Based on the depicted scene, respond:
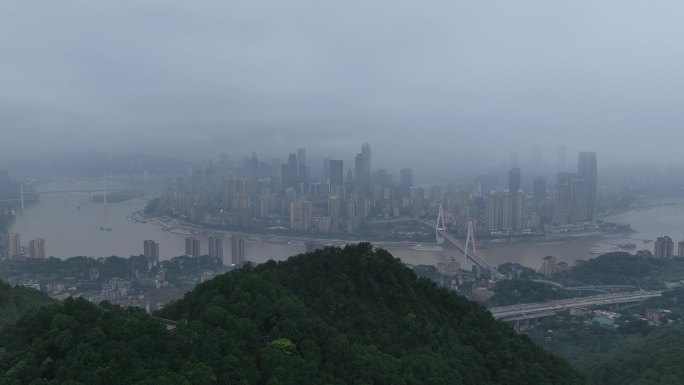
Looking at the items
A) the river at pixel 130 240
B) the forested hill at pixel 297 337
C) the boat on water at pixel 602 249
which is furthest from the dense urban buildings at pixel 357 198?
the forested hill at pixel 297 337

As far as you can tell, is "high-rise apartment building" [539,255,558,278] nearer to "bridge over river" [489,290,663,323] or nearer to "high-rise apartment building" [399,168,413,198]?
"bridge over river" [489,290,663,323]

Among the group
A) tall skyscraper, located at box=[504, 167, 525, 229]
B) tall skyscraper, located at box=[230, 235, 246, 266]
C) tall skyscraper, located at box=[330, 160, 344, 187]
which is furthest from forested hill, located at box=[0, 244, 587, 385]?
tall skyscraper, located at box=[330, 160, 344, 187]

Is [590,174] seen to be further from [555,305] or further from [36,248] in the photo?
[36,248]

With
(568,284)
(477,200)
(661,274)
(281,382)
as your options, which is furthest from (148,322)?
(477,200)

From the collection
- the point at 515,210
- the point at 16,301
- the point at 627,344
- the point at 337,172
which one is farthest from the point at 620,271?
the point at 16,301

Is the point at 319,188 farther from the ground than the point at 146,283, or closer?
farther from the ground

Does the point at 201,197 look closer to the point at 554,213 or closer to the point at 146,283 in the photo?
the point at 146,283

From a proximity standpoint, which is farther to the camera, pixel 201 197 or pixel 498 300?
pixel 201 197
